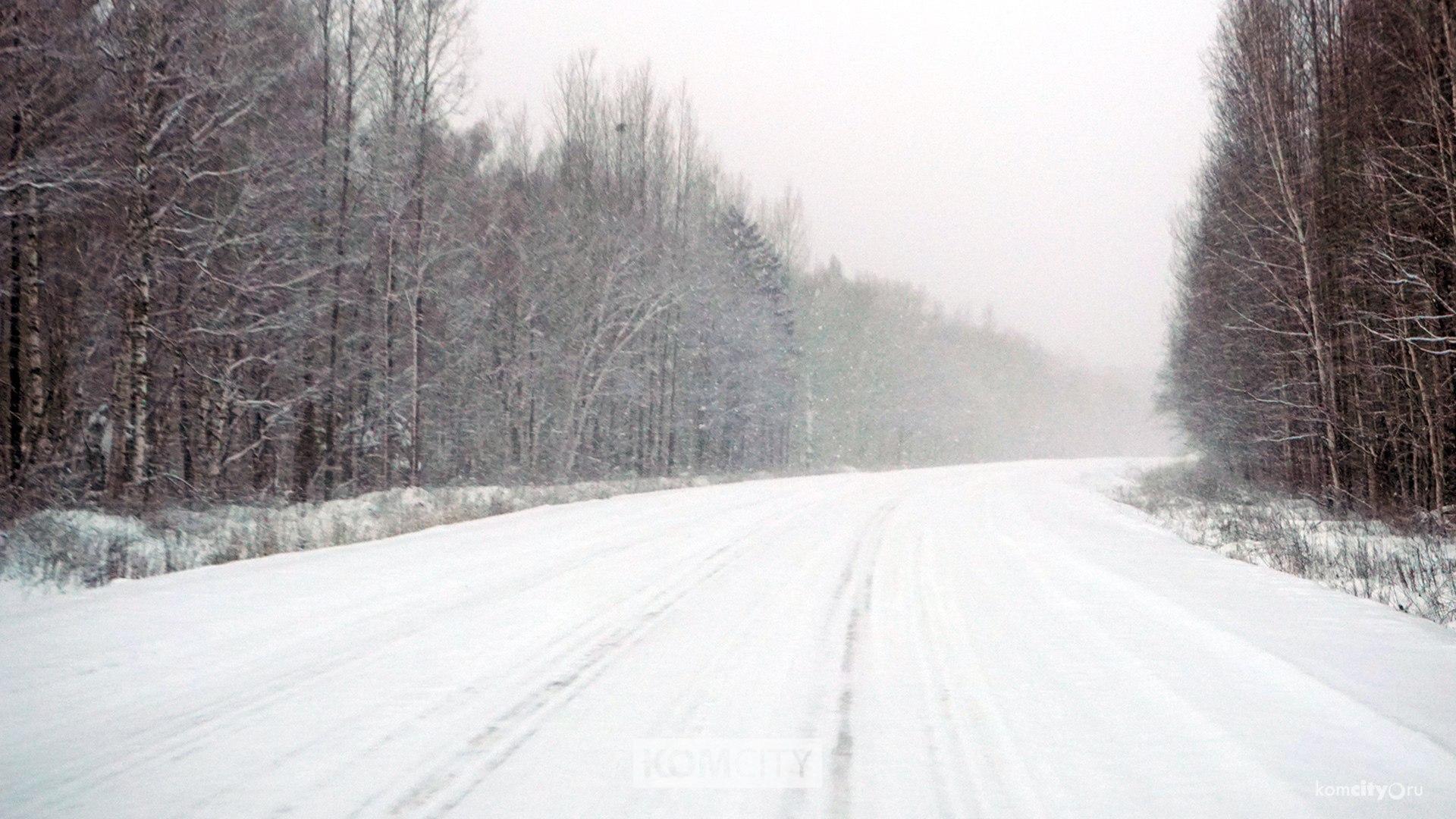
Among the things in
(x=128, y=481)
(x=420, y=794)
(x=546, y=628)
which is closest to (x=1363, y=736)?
(x=420, y=794)

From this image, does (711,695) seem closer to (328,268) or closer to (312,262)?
(328,268)

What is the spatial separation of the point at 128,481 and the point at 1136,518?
1837 cm

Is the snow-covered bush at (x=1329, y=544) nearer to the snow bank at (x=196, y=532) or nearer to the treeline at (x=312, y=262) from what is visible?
the snow bank at (x=196, y=532)

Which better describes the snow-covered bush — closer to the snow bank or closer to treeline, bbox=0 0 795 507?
the snow bank

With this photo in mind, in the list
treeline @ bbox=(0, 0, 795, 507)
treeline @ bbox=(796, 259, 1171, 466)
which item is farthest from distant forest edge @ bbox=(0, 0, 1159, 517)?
treeline @ bbox=(796, 259, 1171, 466)

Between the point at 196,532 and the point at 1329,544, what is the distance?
Answer: 1671cm

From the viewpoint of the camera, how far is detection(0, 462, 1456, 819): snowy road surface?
2.86 meters

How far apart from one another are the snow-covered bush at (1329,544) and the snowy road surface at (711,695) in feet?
3.38

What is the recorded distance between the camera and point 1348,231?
14.2m

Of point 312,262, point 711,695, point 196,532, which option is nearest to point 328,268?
point 312,262

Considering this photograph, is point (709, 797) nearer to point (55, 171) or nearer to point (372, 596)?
point (372, 596)

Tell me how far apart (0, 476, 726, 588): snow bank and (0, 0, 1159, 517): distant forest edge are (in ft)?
5.00

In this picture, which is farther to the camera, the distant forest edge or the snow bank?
the distant forest edge

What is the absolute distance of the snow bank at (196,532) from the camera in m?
7.41
